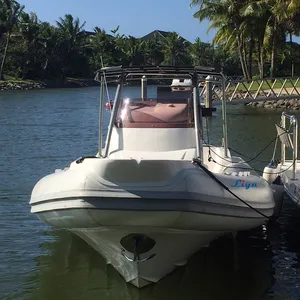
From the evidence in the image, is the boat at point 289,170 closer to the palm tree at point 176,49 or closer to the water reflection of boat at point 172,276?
the water reflection of boat at point 172,276

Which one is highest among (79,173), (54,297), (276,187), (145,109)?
(145,109)

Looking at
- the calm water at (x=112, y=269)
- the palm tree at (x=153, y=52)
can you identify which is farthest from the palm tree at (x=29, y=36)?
the calm water at (x=112, y=269)

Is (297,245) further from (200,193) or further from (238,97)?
(238,97)

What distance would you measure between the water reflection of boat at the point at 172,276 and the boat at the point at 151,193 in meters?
0.29

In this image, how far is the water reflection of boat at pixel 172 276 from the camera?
7824 millimetres

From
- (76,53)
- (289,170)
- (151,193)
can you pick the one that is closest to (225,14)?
(289,170)

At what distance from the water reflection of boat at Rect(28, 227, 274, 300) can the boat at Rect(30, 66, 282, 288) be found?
293 mm

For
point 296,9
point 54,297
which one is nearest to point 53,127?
point 296,9

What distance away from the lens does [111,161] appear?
21.1 feet

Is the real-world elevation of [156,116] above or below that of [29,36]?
below

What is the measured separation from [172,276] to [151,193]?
2028mm

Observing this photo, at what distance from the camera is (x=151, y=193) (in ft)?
21.5

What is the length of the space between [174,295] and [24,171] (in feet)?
29.9

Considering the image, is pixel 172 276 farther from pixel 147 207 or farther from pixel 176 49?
pixel 176 49
